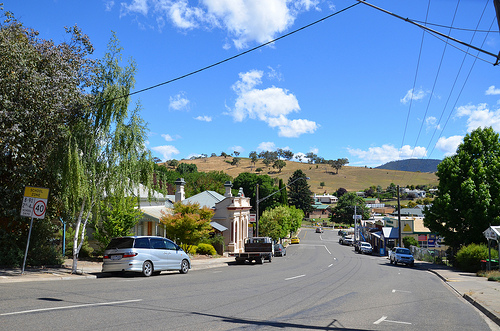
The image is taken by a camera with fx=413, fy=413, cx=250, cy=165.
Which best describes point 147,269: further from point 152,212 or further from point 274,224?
point 274,224

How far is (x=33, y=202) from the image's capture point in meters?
15.6

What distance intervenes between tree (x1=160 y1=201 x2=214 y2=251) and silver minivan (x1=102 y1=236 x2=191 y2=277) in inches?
407

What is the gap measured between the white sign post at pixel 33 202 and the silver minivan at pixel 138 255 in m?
3.06

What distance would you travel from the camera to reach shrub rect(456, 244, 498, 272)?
1075 inches

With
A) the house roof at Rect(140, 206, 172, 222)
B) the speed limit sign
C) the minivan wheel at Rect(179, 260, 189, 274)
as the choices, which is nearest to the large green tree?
the house roof at Rect(140, 206, 172, 222)

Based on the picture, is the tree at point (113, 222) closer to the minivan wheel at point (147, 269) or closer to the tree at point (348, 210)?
the minivan wheel at point (147, 269)

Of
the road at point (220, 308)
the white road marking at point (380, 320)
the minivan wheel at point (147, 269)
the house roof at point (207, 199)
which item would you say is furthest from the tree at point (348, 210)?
the white road marking at point (380, 320)

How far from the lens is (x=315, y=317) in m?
9.17

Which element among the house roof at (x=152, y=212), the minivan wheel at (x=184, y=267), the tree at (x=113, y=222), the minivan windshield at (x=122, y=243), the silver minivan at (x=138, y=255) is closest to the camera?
the silver minivan at (x=138, y=255)

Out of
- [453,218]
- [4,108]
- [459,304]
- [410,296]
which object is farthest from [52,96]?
[453,218]

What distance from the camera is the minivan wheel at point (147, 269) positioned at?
17.2 m

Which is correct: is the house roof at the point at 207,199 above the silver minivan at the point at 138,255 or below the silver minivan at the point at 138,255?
above

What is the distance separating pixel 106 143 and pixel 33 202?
3.69 metres

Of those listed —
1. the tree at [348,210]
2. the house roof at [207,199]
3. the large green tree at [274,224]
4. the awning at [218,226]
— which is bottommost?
the awning at [218,226]
